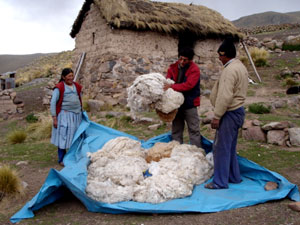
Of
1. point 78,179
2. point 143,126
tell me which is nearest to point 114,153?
point 78,179

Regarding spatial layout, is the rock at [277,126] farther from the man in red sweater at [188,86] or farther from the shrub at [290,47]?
the shrub at [290,47]

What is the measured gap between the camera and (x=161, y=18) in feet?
32.5

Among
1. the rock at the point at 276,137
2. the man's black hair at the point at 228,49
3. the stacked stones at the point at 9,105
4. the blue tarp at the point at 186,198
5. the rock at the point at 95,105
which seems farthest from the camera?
the stacked stones at the point at 9,105

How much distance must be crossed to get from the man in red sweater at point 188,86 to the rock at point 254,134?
182 cm

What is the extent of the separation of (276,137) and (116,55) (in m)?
5.62

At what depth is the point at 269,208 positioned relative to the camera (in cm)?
307

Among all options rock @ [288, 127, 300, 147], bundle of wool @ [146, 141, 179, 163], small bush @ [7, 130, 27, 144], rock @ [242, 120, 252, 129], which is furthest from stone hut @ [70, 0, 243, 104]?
rock @ [288, 127, 300, 147]

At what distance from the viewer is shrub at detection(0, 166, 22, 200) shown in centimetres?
360

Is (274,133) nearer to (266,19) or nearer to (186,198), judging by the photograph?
(186,198)

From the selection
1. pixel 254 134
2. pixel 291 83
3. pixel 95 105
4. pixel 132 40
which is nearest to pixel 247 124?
pixel 254 134

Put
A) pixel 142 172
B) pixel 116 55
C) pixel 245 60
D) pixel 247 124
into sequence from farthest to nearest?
pixel 245 60, pixel 116 55, pixel 247 124, pixel 142 172

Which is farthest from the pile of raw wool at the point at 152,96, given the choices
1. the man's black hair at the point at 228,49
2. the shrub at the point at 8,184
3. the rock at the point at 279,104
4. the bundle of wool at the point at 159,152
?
the rock at the point at 279,104

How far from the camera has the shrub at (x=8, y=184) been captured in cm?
360

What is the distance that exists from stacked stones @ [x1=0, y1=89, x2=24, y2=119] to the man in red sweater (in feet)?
30.6
